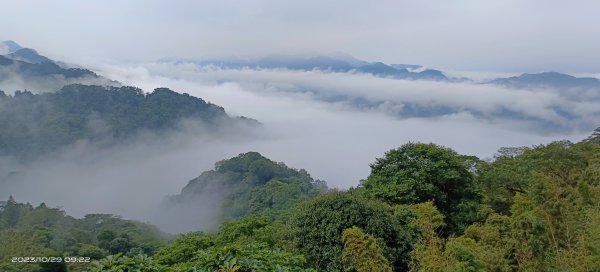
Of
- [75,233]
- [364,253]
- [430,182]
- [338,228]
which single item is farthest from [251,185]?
[364,253]

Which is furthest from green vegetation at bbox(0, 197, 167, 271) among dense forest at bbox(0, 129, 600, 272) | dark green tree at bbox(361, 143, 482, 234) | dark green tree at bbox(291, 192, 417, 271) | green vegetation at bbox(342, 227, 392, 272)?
green vegetation at bbox(342, 227, 392, 272)

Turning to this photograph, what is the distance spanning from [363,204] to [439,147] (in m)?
7.88

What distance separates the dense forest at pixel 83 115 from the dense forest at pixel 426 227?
296 ft

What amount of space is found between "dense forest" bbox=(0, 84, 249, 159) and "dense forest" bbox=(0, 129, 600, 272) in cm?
9009

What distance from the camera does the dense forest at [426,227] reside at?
5.93 metres

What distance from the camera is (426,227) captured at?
1046 cm

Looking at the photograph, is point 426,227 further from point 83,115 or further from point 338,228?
point 83,115

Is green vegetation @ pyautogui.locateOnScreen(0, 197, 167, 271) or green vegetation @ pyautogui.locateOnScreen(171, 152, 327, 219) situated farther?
green vegetation @ pyautogui.locateOnScreen(171, 152, 327, 219)

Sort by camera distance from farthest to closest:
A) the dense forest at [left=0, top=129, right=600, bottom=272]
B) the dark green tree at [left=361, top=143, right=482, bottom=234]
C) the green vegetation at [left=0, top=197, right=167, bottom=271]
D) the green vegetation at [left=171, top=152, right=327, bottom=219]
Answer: the green vegetation at [left=171, top=152, right=327, bottom=219] → the green vegetation at [left=0, top=197, right=167, bottom=271] → the dark green tree at [left=361, top=143, right=482, bottom=234] → the dense forest at [left=0, top=129, right=600, bottom=272]

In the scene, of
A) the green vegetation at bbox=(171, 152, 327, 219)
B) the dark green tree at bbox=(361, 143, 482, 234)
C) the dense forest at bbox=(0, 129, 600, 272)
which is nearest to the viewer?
the dense forest at bbox=(0, 129, 600, 272)

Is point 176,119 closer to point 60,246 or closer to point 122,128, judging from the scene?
point 122,128

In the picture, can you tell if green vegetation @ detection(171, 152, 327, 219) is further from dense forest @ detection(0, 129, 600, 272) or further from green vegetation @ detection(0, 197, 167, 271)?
dense forest @ detection(0, 129, 600, 272)

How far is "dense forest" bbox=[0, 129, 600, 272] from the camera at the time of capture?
19.5 feet

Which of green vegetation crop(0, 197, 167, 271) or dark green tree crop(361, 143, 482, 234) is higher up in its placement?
dark green tree crop(361, 143, 482, 234)
